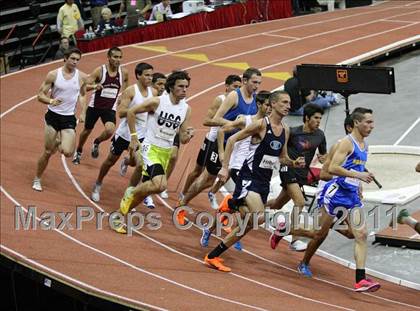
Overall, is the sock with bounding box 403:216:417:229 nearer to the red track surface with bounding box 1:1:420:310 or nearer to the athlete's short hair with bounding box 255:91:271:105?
the red track surface with bounding box 1:1:420:310

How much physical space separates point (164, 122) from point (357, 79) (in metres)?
3.74

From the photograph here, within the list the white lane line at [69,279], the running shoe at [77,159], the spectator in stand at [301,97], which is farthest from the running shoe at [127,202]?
the spectator in stand at [301,97]

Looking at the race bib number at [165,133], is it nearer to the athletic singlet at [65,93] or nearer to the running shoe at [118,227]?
the running shoe at [118,227]

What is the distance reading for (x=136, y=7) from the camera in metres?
23.5

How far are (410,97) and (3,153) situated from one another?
7598 millimetres

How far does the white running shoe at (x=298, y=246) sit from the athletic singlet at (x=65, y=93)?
10.8 ft

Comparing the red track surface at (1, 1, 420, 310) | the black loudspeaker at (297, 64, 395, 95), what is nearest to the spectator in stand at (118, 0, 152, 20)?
the red track surface at (1, 1, 420, 310)

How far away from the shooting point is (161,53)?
22.0 metres

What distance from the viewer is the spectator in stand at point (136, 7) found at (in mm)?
22641

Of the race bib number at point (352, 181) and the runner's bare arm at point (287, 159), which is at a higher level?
the runner's bare arm at point (287, 159)

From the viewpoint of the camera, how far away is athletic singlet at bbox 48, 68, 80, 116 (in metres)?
12.4

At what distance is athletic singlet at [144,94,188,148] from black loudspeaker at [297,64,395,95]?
139 inches

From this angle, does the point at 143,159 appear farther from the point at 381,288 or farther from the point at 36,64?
the point at 36,64

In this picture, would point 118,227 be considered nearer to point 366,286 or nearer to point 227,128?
point 227,128
